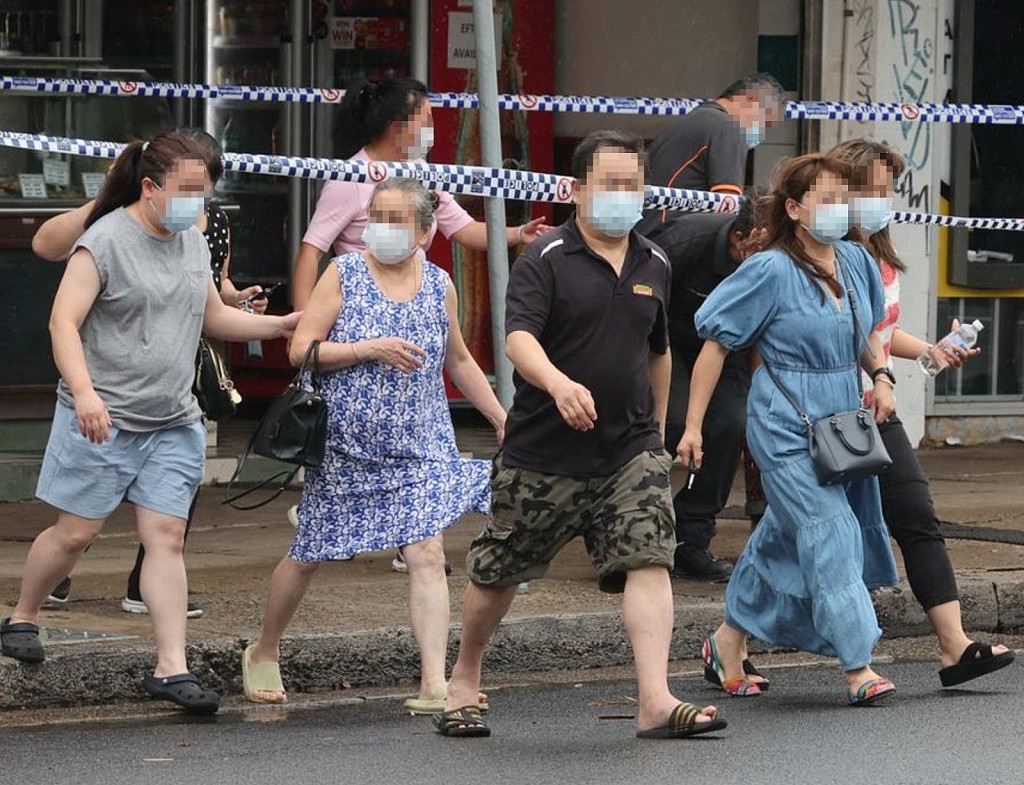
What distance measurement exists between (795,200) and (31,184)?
4.70 metres

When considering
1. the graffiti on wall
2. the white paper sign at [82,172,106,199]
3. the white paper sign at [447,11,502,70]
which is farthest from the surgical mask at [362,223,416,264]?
the graffiti on wall

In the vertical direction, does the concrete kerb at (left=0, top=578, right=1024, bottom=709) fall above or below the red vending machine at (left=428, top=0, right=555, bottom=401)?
below

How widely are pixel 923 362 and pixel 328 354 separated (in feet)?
6.46

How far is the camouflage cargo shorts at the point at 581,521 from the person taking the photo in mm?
6465

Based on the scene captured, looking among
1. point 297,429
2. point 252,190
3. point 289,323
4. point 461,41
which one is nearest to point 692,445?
point 297,429

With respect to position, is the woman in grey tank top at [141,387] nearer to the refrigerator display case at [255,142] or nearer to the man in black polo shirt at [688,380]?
the man in black polo shirt at [688,380]

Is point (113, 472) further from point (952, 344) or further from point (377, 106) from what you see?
point (952, 344)

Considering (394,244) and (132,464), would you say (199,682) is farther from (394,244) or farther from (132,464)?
(394,244)

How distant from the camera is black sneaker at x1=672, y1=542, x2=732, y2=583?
29.1 ft

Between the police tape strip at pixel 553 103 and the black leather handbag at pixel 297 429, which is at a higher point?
the police tape strip at pixel 553 103

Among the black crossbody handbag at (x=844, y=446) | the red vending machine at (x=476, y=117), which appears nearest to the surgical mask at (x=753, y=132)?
the black crossbody handbag at (x=844, y=446)

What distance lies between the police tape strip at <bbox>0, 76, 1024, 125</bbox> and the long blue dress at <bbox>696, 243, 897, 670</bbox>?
388 centimetres

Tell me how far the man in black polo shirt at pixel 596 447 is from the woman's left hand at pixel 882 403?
2.95 ft

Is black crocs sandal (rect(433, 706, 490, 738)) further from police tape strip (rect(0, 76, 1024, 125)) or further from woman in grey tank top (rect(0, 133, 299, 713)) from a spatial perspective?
police tape strip (rect(0, 76, 1024, 125))
